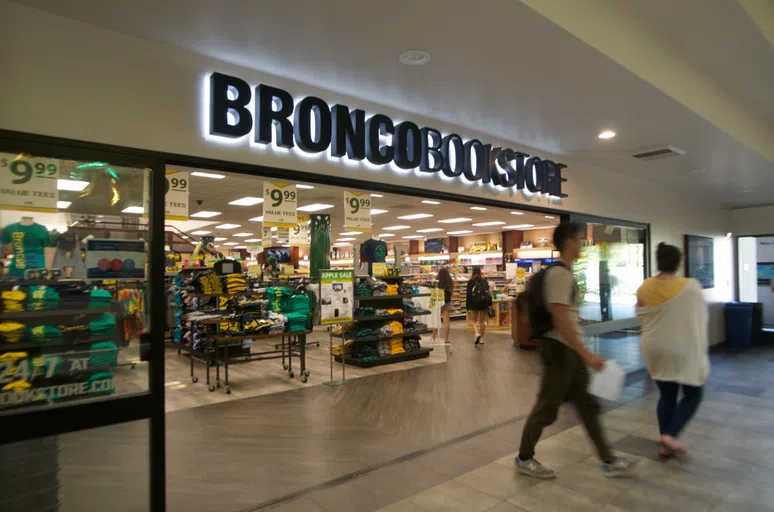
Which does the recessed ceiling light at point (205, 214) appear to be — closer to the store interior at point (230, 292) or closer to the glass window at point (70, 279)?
the store interior at point (230, 292)

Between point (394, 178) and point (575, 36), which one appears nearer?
point (575, 36)

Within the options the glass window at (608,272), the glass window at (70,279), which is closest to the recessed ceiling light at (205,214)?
the glass window at (608,272)

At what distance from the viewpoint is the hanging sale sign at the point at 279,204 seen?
546 cm

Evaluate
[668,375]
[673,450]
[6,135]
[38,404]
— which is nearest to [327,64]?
[6,135]

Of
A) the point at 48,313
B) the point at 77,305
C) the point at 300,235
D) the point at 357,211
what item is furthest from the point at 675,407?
the point at 300,235

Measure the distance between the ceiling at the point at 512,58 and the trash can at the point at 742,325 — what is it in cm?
597

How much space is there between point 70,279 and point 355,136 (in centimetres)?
241

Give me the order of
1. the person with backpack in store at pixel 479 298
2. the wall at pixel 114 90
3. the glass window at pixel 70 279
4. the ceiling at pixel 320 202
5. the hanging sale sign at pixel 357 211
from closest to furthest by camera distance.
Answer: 1. the wall at pixel 114 90
2. the glass window at pixel 70 279
3. the hanging sale sign at pixel 357 211
4. the ceiling at pixel 320 202
5. the person with backpack in store at pixel 479 298

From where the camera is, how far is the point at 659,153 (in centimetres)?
593

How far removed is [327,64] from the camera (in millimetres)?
3508

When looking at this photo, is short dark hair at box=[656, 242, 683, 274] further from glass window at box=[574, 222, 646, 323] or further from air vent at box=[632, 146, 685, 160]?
glass window at box=[574, 222, 646, 323]

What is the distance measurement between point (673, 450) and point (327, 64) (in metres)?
4.21

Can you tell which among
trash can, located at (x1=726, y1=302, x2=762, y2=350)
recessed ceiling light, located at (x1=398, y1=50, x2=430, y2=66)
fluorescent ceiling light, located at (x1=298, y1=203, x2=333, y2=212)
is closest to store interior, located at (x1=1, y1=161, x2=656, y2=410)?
fluorescent ceiling light, located at (x1=298, y1=203, x2=333, y2=212)

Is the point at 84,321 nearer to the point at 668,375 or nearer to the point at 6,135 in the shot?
the point at 6,135
